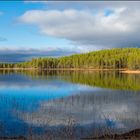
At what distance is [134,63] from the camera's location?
162 meters

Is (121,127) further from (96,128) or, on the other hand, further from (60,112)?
(60,112)

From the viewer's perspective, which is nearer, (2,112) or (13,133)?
(13,133)

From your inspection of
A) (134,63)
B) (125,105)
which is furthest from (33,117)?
(134,63)

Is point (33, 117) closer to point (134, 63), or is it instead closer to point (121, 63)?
point (134, 63)

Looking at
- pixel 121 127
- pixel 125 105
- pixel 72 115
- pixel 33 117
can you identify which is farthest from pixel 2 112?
pixel 125 105

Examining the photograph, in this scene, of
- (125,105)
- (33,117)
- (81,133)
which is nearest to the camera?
(81,133)

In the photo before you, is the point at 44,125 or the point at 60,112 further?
the point at 60,112

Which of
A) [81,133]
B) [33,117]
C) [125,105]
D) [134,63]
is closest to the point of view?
[81,133]

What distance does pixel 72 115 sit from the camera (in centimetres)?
2334

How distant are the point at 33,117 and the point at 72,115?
3094mm

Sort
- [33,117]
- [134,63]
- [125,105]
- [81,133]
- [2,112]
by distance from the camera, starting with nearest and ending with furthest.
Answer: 1. [81,133]
2. [33,117]
3. [2,112]
4. [125,105]
5. [134,63]

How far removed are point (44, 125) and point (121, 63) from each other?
178 m

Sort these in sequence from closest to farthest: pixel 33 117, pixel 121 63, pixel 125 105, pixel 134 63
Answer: pixel 33 117 < pixel 125 105 < pixel 134 63 < pixel 121 63

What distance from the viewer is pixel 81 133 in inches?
703
